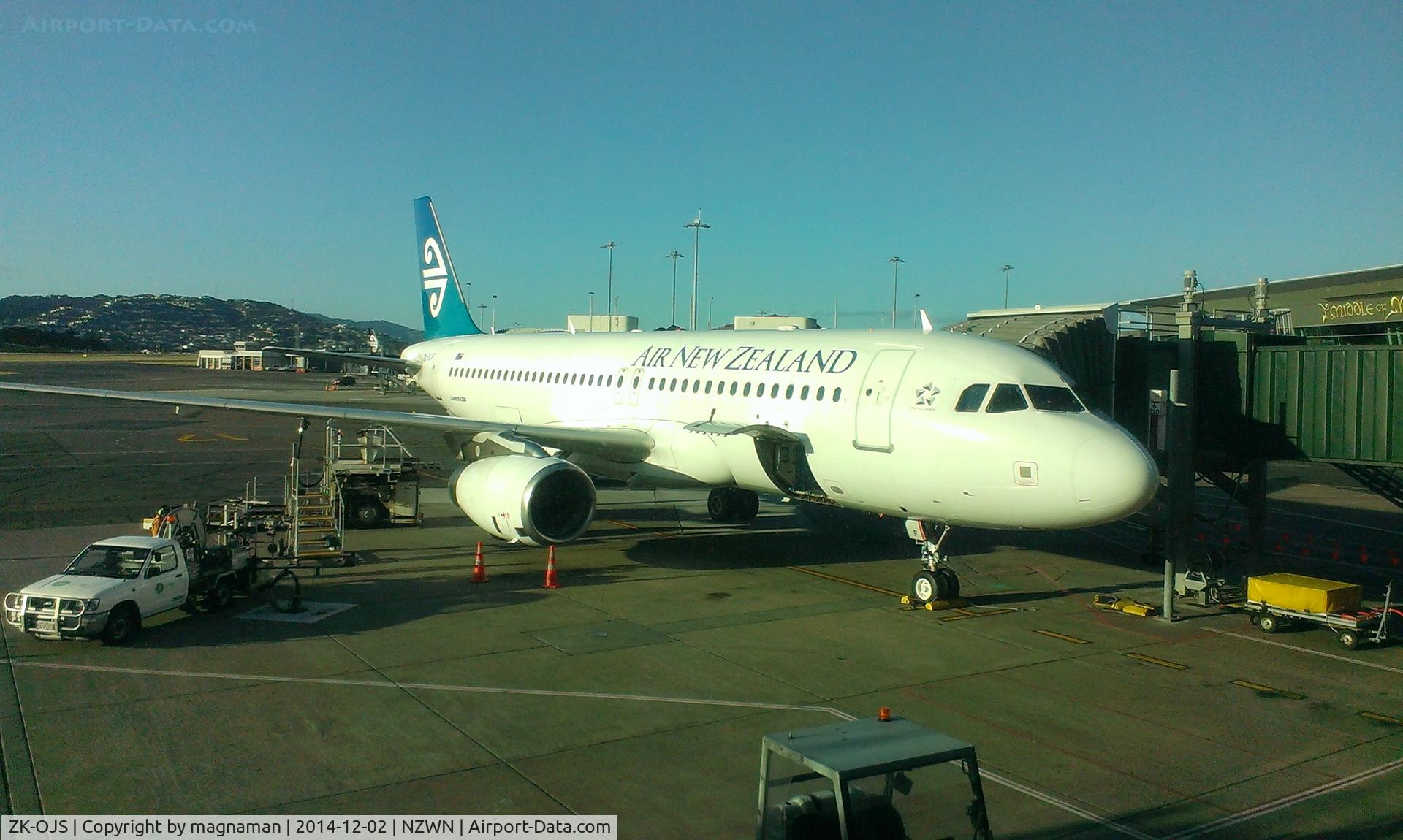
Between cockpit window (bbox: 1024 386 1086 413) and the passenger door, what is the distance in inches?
89.7

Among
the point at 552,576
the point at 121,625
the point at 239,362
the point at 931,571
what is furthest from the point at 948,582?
the point at 239,362

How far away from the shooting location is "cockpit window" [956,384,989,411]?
15.5 metres

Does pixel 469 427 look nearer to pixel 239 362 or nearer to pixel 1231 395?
pixel 1231 395

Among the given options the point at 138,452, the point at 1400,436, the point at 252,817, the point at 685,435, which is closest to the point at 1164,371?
the point at 1400,436

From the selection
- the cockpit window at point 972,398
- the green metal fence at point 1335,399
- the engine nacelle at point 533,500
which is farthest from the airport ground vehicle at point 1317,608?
the engine nacelle at point 533,500

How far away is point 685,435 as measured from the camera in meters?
20.1

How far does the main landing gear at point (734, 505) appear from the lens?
25109 mm

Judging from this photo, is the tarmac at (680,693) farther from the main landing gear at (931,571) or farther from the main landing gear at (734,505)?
the main landing gear at (734,505)

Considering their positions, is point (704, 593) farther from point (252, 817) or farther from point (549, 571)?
point (252, 817)

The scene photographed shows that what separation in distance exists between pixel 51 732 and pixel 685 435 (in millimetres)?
12011

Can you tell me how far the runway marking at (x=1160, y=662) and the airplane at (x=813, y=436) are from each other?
1.90 metres

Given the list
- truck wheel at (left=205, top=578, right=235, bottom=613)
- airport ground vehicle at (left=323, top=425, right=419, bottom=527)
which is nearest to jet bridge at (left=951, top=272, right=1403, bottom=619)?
truck wheel at (left=205, top=578, right=235, bottom=613)

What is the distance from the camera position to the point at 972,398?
15.6 m

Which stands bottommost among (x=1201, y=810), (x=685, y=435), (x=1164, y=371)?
(x=1201, y=810)
